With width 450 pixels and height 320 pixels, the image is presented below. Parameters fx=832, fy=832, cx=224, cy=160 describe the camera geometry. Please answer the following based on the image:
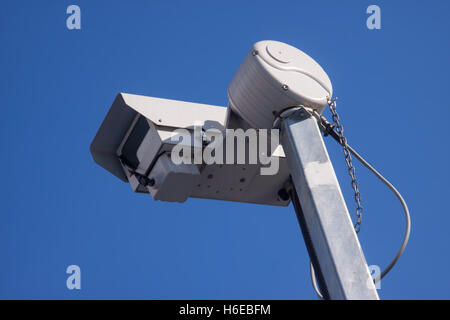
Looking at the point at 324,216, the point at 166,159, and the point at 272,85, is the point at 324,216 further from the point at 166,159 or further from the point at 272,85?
the point at 166,159

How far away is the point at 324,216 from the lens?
3.22 metres

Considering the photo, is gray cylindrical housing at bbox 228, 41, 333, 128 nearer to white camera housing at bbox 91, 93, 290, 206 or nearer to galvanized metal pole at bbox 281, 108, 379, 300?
galvanized metal pole at bbox 281, 108, 379, 300

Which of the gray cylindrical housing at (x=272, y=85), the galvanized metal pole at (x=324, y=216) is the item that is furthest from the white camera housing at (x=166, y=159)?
the galvanized metal pole at (x=324, y=216)

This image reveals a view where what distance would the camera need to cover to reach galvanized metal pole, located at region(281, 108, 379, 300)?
3020mm

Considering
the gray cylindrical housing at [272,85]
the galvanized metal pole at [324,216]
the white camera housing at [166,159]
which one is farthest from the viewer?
the white camera housing at [166,159]

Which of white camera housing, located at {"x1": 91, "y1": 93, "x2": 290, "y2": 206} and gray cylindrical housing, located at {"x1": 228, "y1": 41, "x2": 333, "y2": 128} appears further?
white camera housing, located at {"x1": 91, "y1": 93, "x2": 290, "y2": 206}

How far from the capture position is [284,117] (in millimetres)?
3668

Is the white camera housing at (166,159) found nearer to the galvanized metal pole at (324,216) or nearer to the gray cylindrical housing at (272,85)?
the gray cylindrical housing at (272,85)

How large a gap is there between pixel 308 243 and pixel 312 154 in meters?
0.45

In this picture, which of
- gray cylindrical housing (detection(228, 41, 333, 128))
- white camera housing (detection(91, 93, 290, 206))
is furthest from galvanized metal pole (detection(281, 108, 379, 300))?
white camera housing (detection(91, 93, 290, 206))

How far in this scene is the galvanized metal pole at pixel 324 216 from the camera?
302 cm
